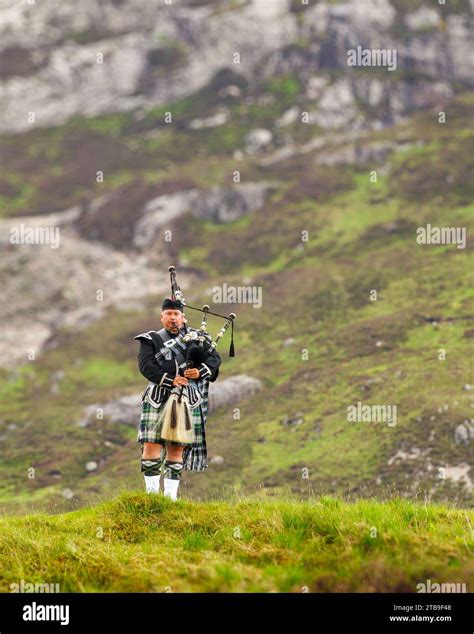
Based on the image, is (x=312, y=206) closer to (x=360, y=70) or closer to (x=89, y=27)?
(x=360, y=70)

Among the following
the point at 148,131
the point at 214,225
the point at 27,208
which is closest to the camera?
the point at 214,225

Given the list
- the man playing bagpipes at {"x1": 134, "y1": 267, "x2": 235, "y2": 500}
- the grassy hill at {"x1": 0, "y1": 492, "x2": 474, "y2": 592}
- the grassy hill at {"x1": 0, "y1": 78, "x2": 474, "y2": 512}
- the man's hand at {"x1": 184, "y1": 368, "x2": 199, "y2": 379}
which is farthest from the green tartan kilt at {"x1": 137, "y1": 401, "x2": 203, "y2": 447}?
the grassy hill at {"x1": 0, "y1": 78, "x2": 474, "y2": 512}

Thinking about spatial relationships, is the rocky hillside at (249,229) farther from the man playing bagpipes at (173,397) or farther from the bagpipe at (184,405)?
the bagpipe at (184,405)

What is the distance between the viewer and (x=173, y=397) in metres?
12.4

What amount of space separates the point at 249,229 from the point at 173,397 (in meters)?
42.0

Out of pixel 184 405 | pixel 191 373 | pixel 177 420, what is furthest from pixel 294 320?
pixel 177 420

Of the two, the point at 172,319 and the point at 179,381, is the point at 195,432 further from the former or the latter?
the point at 172,319

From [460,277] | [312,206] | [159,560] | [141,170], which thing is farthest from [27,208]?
[159,560]

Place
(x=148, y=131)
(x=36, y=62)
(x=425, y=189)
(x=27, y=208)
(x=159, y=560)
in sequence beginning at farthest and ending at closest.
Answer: (x=36, y=62) → (x=148, y=131) → (x=27, y=208) → (x=425, y=189) → (x=159, y=560)

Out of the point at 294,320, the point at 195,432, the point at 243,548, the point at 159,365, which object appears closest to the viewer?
the point at 243,548

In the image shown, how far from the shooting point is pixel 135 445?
30.0 m

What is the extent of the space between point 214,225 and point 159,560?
47.6 meters

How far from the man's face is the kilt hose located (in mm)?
1179

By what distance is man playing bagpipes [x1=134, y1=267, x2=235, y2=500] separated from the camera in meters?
12.4
